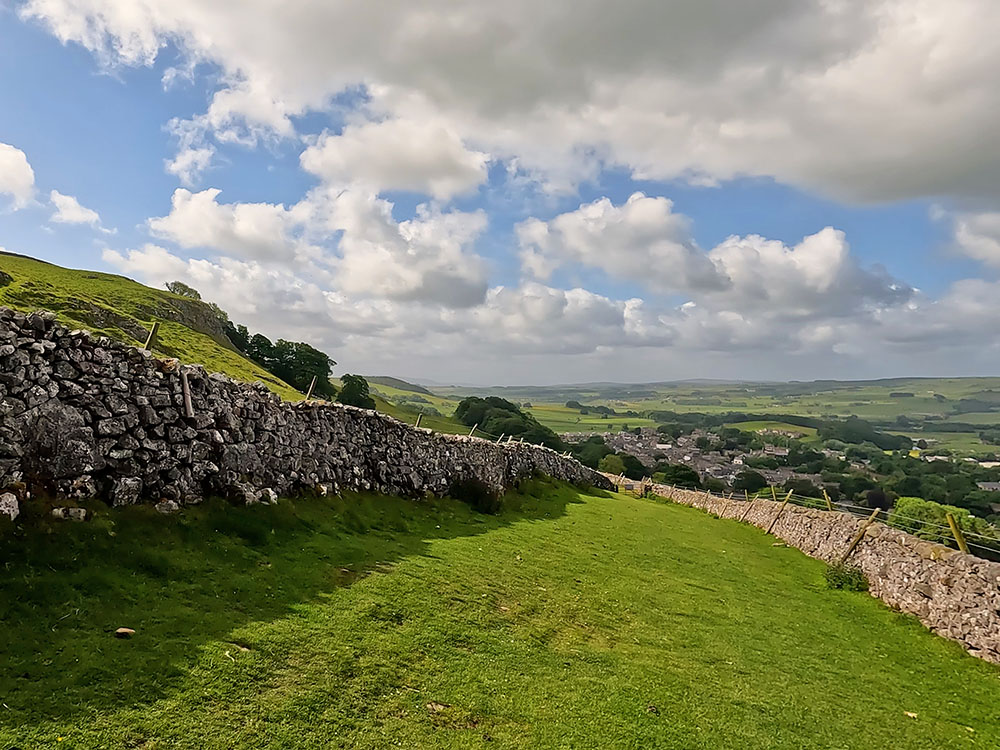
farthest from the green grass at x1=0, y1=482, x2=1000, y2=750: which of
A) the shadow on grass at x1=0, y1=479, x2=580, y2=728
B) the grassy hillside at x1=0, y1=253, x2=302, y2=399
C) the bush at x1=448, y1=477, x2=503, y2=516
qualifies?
the grassy hillside at x1=0, y1=253, x2=302, y2=399

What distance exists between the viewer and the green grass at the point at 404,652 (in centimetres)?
576

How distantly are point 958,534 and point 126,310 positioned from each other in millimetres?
100552

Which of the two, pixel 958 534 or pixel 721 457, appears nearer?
pixel 958 534

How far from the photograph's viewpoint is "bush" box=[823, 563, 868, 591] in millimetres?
17453

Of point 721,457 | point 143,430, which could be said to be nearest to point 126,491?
point 143,430

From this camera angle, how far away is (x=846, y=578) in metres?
17.8

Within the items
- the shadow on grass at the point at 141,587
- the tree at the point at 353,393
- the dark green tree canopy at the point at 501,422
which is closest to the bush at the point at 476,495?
the shadow on grass at the point at 141,587

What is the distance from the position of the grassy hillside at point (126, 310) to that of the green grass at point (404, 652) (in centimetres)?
4332

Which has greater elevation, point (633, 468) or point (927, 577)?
point (927, 577)

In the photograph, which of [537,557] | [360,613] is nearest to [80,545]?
[360,613]

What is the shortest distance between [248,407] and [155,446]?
8.33ft

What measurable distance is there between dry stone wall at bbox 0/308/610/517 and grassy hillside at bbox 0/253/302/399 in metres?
39.3

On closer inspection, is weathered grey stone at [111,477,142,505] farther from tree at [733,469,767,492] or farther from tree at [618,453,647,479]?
tree at [733,469,767,492]

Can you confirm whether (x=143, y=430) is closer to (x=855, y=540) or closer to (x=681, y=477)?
(x=855, y=540)
